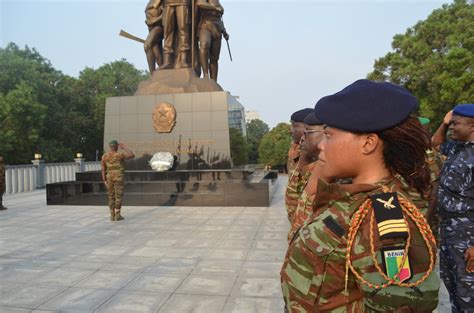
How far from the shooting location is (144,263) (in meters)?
3.78

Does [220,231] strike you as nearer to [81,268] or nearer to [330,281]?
[81,268]

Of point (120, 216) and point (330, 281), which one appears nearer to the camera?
point (330, 281)

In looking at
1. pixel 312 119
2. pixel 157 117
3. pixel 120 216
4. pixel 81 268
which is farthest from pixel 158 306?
pixel 157 117

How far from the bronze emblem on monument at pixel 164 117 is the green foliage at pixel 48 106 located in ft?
37.7

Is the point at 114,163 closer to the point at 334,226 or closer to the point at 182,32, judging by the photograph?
the point at 182,32

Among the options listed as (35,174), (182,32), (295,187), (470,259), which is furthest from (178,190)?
(35,174)

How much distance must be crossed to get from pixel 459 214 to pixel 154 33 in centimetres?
975

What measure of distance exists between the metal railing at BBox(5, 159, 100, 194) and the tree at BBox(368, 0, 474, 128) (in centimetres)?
1485

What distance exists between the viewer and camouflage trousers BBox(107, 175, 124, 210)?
20.4ft

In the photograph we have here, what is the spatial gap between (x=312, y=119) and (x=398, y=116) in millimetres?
1247

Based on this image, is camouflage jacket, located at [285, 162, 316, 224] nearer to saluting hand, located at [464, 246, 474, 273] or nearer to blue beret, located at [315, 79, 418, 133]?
saluting hand, located at [464, 246, 474, 273]

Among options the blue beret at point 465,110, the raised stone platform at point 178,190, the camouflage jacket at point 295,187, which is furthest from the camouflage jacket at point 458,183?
the raised stone platform at point 178,190

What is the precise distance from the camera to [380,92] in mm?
837

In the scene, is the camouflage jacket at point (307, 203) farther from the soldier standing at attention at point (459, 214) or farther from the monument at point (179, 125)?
the monument at point (179, 125)
